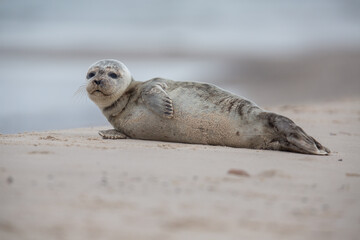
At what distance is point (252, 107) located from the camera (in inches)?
220

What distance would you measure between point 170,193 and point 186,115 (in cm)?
252

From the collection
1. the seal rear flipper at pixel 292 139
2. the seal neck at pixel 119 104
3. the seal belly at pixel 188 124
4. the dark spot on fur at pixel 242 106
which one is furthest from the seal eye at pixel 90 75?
the seal rear flipper at pixel 292 139

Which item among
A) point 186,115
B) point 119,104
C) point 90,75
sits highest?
point 90,75

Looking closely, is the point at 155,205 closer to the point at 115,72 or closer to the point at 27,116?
the point at 115,72

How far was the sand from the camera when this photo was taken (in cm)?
265

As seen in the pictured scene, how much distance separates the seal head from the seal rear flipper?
1.61 metres

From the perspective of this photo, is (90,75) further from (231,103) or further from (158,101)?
(231,103)

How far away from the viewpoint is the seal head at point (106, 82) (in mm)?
6000

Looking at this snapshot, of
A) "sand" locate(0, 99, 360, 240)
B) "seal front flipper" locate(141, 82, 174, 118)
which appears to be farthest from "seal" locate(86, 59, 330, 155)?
"sand" locate(0, 99, 360, 240)

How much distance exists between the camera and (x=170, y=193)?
3.19 metres

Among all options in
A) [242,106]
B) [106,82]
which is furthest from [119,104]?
[242,106]

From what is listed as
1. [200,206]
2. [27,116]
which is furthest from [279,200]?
[27,116]

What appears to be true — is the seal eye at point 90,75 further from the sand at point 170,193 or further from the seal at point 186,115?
the sand at point 170,193

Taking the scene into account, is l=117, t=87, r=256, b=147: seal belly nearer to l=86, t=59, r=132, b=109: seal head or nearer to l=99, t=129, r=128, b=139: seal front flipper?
l=99, t=129, r=128, b=139: seal front flipper
